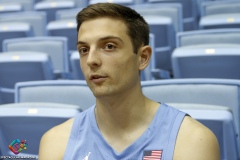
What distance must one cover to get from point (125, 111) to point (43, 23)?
5.95 ft

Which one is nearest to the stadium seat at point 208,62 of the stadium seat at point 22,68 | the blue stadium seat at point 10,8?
the stadium seat at point 22,68

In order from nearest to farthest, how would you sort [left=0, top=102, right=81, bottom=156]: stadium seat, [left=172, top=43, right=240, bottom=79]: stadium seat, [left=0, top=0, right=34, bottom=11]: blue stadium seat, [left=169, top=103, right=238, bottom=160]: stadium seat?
[left=169, top=103, right=238, bottom=160]: stadium seat → [left=0, top=102, right=81, bottom=156]: stadium seat → [left=172, top=43, right=240, bottom=79]: stadium seat → [left=0, top=0, right=34, bottom=11]: blue stadium seat

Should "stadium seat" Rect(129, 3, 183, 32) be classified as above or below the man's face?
below

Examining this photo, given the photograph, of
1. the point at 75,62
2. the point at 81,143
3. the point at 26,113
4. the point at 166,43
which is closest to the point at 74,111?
the point at 26,113

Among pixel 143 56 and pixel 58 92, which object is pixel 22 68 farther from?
pixel 143 56

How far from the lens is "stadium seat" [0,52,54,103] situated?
1.64 meters

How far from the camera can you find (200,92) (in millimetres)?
1212

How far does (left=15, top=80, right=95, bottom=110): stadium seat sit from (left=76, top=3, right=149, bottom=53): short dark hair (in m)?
0.50

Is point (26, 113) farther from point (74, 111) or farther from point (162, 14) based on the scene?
point (162, 14)

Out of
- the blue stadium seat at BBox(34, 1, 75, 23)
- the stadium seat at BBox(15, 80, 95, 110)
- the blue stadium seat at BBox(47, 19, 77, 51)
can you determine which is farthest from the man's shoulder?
the blue stadium seat at BBox(34, 1, 75, 23)

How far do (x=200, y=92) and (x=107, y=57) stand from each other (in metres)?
0.47

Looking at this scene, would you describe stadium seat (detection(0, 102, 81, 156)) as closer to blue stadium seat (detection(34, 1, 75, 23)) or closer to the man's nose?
the man's nose

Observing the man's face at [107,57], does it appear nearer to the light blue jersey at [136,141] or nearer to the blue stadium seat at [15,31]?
the light blue jersey at [136,141]

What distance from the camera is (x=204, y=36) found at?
70.7 inches
